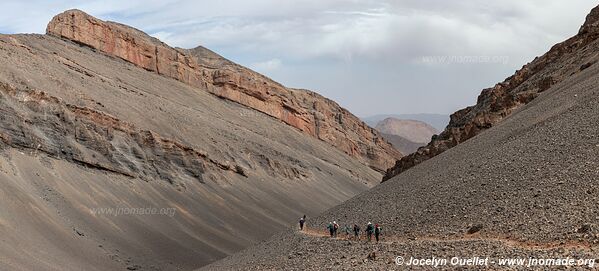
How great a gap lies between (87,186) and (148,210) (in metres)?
5.12

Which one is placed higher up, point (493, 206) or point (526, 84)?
point (526, 84)

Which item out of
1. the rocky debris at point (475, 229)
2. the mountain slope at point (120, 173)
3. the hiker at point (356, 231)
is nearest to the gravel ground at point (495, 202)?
the rocky debris at point (475, 229)

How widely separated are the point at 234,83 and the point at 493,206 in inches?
3749

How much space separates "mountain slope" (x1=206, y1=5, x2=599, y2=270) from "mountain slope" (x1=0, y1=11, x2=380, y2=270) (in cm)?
1459

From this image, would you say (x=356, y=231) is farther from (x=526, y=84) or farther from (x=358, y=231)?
(x=526, y=84)

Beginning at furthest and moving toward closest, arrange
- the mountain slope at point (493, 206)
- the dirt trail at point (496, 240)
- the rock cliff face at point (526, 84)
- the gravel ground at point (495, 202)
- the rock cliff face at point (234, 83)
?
the rock cliff face at point (234, 83), the rock cliff face at point (526, 84), the gravel ground at point (495, 202), the mountain slope at point (493, 206), the dirt trail at point (496, 240)

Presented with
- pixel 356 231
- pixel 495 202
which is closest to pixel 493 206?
pixel 495 202

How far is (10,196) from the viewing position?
42625mm

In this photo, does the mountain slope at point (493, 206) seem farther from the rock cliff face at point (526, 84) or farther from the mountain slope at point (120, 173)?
the mountain slope at point (120, 173)

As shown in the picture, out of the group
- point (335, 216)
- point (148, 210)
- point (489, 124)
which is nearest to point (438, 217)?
point (335, 216)

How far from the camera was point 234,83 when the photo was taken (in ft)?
384

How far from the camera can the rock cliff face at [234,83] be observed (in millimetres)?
97875

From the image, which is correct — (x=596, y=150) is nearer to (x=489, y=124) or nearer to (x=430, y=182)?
(x=430, y=182)

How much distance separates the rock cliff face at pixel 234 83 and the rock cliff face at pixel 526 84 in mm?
55970
